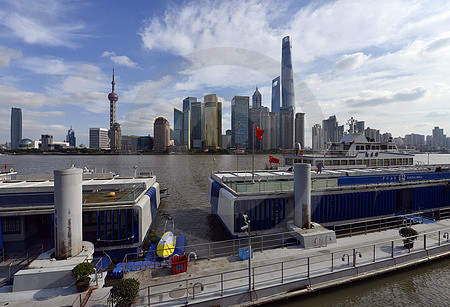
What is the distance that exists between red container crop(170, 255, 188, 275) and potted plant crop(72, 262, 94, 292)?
13.4 feet

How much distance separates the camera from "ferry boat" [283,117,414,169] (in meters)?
32.9

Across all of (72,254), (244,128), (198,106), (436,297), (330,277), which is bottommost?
(436,297)

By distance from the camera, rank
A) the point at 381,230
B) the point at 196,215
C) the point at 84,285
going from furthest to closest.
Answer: the point at 196,215, the point at 381,230, the point at 84,285

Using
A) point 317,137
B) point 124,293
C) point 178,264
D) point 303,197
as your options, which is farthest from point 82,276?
point 317,137

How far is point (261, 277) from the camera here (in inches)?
477

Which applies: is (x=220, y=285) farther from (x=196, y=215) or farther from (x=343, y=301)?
(x=196, y=215)

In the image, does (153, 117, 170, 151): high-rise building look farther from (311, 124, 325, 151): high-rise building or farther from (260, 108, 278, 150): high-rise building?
(311, 124, 325, 151): high-rise building

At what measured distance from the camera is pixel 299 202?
17.1 metres

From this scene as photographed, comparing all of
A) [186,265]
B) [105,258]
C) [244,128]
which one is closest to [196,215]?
[105,258]

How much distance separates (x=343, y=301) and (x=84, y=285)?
13272mm

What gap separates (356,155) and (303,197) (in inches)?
882

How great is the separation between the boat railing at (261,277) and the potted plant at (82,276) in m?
2.67

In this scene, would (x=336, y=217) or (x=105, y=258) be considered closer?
(x=105, y=258)

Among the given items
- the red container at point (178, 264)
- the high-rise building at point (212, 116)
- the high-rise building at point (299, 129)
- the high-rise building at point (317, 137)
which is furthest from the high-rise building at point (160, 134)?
the red container at point (178, 264)
